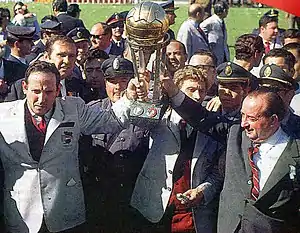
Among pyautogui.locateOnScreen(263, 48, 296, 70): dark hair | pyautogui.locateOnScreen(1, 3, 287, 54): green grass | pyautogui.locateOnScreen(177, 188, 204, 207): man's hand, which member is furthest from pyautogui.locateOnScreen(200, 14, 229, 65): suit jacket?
pyautogui.locateOnScreen(177, 188, 204, 207): man's hand

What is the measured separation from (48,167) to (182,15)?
1043 centimetres

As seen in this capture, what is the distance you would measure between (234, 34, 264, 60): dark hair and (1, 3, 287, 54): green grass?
587 centimetres

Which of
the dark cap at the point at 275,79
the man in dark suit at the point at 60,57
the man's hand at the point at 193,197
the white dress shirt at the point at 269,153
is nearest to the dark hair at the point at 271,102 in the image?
the white dress shirt at the point at 269,153

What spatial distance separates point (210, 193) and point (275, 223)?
511 millimetres

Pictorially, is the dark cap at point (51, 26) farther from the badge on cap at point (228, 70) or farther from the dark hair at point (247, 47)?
the badge on cap at point (228, 70)

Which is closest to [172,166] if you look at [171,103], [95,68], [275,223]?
[171,103]

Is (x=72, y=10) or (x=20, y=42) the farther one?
(x=72, y=10)

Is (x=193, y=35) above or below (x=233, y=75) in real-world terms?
below

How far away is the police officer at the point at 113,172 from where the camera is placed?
15.0ft

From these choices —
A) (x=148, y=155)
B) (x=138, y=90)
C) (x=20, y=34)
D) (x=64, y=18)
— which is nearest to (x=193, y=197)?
(x=148, y=155)

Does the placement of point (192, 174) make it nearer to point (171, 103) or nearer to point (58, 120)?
point (171, 103)

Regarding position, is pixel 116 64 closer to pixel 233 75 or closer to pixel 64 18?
pixel 233 75

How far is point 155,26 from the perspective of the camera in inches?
159

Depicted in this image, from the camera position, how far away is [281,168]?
4035mm
